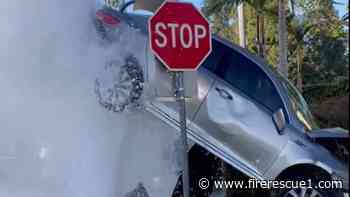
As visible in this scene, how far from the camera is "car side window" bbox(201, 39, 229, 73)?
647cm

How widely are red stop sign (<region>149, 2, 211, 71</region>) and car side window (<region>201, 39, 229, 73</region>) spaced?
1.14 m

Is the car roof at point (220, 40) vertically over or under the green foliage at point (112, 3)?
under

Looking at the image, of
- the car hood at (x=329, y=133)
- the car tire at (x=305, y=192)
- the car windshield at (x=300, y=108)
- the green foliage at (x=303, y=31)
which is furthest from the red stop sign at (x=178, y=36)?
the green foliage at (x=303, y=31)

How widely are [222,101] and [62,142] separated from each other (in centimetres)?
183

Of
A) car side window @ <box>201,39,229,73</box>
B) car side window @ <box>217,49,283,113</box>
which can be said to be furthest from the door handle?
car side window @ <box>201,39,229,73</box>

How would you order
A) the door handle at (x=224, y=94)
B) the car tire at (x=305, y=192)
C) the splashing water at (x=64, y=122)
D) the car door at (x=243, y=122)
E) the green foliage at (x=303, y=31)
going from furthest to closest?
the green foliage at (x=303, y=31)
the door handle at (x=224, y=94)
the car door at (x=243, y=122)
the car tire at (x=305, y=192)
the splashing water at (x=64, y=122)

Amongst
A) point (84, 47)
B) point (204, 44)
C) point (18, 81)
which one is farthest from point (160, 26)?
point (18, 81)

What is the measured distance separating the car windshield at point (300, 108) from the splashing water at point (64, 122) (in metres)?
1.44

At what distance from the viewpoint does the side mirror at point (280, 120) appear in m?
6.13

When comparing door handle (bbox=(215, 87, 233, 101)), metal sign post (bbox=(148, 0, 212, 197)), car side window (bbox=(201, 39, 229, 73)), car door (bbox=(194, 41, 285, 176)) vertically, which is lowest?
car door (bbox=(194, 41, 285, 176))

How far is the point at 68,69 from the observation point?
5949 millimetres

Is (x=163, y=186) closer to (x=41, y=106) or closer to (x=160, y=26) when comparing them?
(x=41, y=106)

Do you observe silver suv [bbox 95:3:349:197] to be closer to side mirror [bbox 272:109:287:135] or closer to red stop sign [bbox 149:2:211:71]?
side mirror [bbox 272:109:287:135]

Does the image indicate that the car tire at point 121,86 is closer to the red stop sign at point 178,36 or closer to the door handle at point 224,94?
the door handle at point 224,94
